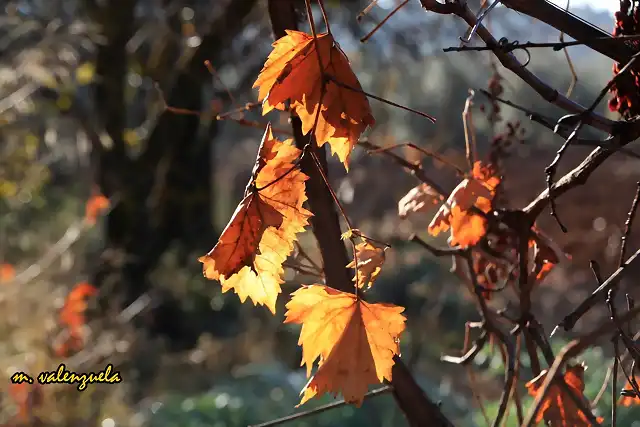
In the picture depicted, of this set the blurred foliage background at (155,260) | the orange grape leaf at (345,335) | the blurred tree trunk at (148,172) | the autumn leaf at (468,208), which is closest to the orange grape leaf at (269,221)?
the orange grape leaf at (345,335)

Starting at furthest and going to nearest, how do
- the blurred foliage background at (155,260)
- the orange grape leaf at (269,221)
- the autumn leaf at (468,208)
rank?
the blurred foliage background at (155,260) → the autumn leaf at (468,208) → the orange grape leaf at (269,221)

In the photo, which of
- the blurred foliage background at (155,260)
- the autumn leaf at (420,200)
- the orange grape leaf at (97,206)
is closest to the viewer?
the autumn leaf at (420,200)

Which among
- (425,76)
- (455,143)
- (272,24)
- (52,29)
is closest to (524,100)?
(455,143)

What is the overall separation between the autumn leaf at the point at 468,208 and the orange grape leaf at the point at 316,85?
0.90 feet

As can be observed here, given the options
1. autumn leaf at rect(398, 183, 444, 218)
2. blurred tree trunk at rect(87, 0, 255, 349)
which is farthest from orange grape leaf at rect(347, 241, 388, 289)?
blurred tree trunk at rect(87, 0, 255, 349)

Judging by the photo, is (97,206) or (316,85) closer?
(316,85)

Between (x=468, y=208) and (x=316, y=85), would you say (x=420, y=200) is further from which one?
(x=316, y=85)

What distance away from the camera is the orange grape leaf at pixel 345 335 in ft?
2.26

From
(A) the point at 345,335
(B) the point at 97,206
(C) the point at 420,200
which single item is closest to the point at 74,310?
(B) the point at 97,206

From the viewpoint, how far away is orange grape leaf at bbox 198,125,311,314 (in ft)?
2.23

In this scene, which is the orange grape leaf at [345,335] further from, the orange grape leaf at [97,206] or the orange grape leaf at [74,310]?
the orange grape leaf at [97,206]

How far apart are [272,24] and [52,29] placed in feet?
9.71

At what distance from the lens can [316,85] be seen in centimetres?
73

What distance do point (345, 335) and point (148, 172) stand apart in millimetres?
3763
